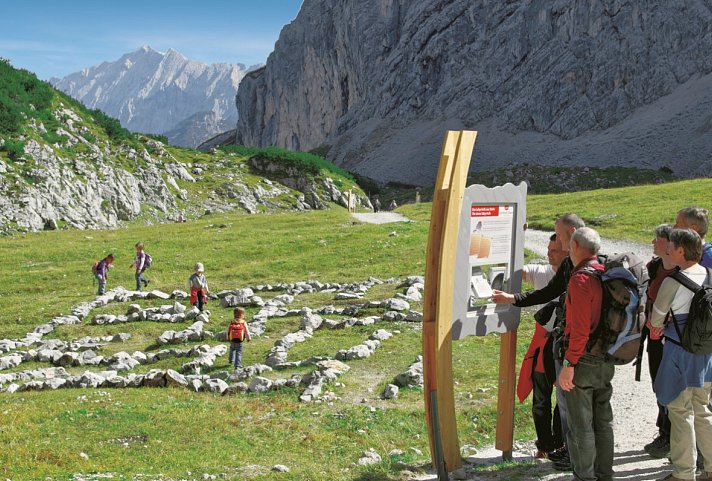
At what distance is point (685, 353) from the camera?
29.3ft

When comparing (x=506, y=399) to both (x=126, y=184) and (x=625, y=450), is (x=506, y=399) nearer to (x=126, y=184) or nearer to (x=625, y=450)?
(x=625, y=450)

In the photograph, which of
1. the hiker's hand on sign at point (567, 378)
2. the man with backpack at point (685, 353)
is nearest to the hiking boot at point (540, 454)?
the man with backpack at point (685, 353)

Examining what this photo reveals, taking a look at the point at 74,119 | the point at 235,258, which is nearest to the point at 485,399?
the point at 235,258

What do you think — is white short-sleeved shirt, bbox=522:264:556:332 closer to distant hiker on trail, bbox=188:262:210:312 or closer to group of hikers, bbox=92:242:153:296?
distant hiker on trail, bbox=188:262:210:312

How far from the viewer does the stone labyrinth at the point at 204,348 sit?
1580cm

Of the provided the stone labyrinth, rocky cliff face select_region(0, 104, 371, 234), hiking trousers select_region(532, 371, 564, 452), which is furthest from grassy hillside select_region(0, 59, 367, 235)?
hiking trousers select_region(532, 371, 564, 452)

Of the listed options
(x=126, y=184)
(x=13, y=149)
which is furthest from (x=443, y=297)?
(x=126, y=184)

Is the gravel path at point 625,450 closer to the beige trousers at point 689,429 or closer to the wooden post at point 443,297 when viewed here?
the wooden post at point 443,297

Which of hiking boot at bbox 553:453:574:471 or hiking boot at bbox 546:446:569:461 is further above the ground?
hiking boot at bbox 546:446:569:461

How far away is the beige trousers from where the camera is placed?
8858mm

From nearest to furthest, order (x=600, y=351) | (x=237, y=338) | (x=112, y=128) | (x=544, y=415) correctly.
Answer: (x=600, y=351)
(x=544, y=415)
(x=237, y=338)
(x=112, y=128)

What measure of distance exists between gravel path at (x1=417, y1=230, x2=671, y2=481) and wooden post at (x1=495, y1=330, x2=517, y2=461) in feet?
1.07

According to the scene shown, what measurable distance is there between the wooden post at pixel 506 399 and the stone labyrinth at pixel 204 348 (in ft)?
13.7

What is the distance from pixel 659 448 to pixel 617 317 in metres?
3.67
